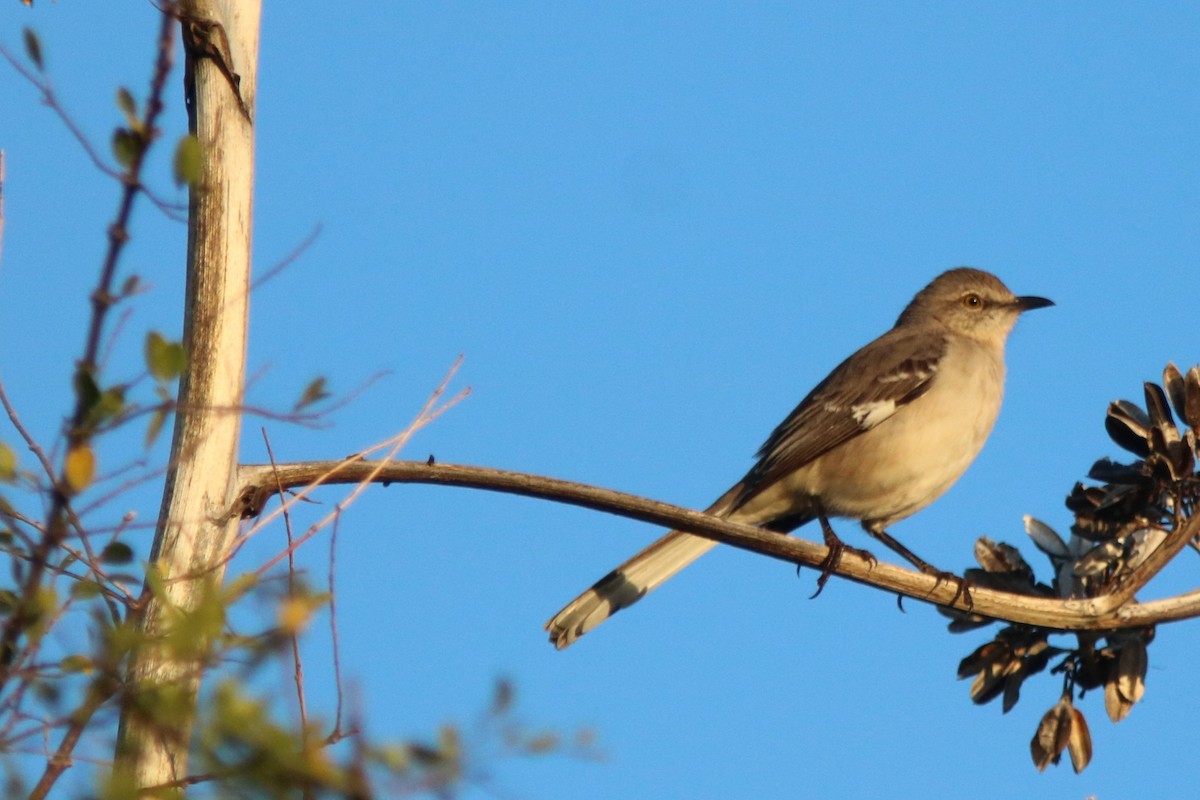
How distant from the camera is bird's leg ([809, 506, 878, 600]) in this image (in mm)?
4758

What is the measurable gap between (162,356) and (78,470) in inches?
12.0

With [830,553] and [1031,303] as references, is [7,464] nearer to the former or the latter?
[830,553]

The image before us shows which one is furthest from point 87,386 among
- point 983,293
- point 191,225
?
point 983,293

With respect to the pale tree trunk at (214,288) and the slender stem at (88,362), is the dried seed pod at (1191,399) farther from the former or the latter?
the slender stem at (88,362)

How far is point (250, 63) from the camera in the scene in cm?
388

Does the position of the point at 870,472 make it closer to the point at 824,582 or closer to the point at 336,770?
the point at 824,582

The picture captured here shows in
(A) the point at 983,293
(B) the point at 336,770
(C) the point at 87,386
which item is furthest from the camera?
(A) the point at 983,293

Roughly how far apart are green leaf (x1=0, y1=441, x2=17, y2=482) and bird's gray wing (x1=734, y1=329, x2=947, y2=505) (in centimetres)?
522

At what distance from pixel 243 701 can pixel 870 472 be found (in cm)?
550

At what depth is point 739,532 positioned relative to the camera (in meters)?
4.16

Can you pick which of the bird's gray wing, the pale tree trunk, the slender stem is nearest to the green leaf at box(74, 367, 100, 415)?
the slender stem

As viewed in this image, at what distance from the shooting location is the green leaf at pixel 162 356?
1.75m

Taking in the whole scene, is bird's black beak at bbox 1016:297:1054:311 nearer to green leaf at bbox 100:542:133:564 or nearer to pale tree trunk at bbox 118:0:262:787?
pale tree trunk at bbox 118:0:262:787

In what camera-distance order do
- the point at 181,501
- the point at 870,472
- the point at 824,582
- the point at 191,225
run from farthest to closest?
the point at 870,472 → the point at 824,582 → the point at 191,225 → the point at 181,501
